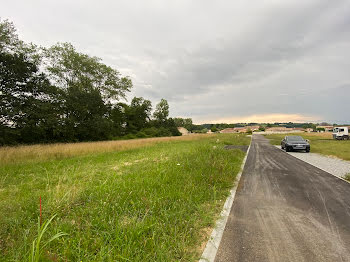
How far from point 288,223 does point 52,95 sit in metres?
26.6

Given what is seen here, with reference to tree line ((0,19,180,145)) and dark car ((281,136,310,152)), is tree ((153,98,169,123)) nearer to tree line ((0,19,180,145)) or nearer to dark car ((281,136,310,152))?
tree line ((0,19,180,145))

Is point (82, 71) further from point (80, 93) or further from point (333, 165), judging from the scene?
point (333, 165)

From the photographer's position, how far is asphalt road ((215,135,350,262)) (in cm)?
220

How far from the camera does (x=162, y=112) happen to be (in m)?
68.9

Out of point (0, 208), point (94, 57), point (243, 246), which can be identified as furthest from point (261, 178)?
point (94, 57)

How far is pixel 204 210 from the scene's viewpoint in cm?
337

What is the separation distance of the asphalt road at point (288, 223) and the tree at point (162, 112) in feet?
211

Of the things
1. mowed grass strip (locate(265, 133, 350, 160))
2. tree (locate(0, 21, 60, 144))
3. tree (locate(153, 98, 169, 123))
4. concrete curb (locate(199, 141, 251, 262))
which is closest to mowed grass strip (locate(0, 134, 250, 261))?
concrete curb (locate(199, 141, 251, 262))

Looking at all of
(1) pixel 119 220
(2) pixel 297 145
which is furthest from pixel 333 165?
(1) pixel 119 220

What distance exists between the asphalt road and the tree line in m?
20.1

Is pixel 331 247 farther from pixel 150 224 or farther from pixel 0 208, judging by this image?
pixel 0 208

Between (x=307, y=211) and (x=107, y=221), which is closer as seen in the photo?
(x=107, y=221)

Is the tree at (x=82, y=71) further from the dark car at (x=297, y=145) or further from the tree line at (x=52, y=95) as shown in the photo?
the dark car at (x=297, y=145)

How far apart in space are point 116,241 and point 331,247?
3.40m
